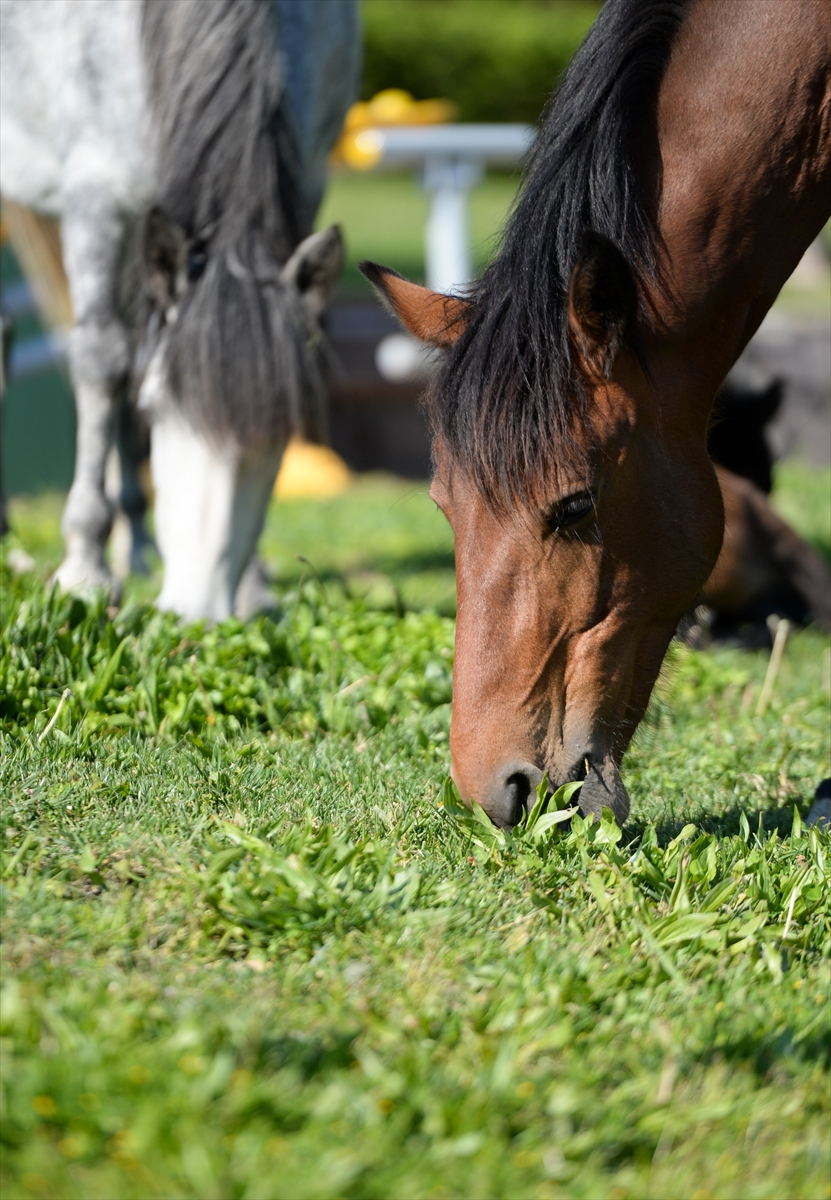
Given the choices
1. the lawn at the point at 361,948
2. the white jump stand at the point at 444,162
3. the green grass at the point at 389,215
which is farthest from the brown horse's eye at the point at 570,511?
the green grass at the point at 389,215

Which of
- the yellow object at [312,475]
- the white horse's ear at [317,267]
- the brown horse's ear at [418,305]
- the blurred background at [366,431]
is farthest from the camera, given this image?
the yellow object at [312,475]

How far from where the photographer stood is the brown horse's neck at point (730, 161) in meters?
2.57

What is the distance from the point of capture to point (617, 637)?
99.1 inches

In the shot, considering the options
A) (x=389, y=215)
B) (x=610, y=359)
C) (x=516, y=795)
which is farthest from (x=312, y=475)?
(x=389, y=215)

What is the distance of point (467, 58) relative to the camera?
2202 cm

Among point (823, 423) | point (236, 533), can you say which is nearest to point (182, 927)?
point (236, 533)

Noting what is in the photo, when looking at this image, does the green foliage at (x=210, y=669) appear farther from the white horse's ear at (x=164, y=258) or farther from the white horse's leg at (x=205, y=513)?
the white horse's ear at (x=164, y=258)

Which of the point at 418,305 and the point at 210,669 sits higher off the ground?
the point at 418,305

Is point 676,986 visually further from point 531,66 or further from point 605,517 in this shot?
point 531,66

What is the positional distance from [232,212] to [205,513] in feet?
3.45

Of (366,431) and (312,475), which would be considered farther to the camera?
(366,431)

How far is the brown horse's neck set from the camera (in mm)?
2574

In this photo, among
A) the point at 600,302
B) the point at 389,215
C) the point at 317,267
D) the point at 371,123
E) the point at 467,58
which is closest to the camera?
the point at 600,302

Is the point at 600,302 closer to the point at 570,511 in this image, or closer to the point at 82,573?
the point at 570,511
